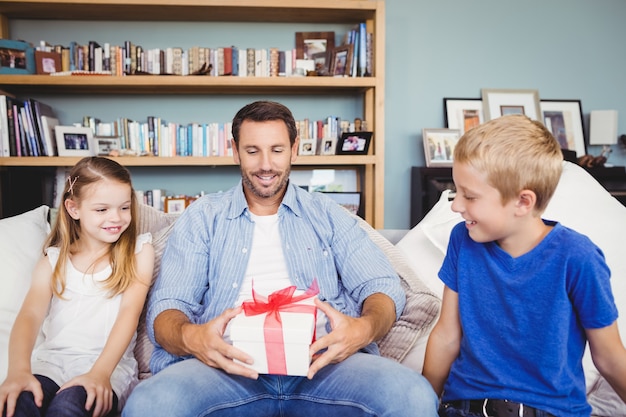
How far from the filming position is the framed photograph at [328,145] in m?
A: 3.27

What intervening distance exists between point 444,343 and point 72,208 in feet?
3.39

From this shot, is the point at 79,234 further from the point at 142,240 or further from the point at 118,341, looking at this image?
the point at 118,341

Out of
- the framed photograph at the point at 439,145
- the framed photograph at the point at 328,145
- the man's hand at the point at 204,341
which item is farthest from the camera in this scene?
the framed photograph at the point at 439,145

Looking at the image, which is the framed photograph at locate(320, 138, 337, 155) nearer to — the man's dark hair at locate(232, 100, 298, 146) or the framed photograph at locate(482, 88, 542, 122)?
the framed photograph at locate(482, 88, 542, 122)

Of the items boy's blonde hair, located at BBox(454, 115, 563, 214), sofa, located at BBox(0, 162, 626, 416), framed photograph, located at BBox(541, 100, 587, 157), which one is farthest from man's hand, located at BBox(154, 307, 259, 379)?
framed photograph, located at BBox(541, 100, 587, 157)

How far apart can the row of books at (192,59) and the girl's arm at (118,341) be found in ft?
6.51

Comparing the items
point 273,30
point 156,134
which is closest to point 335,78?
point 273,30

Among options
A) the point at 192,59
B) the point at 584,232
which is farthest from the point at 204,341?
the point at 192,59

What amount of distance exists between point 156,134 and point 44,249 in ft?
6.29

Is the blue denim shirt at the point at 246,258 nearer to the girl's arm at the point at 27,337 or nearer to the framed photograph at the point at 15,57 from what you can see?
the girl's arm at the point at 27,337

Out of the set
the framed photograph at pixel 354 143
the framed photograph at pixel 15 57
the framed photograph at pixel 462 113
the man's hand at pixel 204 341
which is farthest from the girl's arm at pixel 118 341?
the framed photograph at pixel 462 113

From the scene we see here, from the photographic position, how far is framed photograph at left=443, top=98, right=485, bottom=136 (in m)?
3.53

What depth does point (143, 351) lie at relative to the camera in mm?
1360

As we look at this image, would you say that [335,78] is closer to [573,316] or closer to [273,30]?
[273,30]
